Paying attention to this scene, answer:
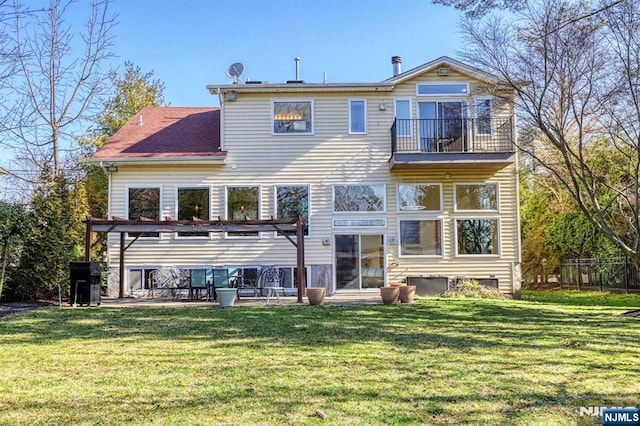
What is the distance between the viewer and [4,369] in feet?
16.7

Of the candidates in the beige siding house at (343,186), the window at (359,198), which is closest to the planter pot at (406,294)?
the beige siding house at (343,186)

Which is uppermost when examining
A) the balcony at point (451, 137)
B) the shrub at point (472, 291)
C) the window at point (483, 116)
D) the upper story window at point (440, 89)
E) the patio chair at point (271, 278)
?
the upper story window at point (440, 89)

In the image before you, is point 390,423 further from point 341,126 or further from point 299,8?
point 299,8

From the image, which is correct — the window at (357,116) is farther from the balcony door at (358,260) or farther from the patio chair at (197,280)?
the patio chair at (197,280)

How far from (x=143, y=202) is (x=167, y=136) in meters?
2.48

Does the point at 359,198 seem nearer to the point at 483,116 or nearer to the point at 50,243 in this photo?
the point at 483,116

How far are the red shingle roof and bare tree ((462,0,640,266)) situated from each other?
27.0 feet

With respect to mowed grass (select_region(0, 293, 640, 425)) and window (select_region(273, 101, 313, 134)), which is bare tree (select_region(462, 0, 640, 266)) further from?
window (select_region(273, 101, 313, 134))

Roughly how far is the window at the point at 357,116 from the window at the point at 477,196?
3392 millimetres

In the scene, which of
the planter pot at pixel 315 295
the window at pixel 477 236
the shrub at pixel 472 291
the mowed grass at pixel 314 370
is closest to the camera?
the mowed grass at pixel 314 370

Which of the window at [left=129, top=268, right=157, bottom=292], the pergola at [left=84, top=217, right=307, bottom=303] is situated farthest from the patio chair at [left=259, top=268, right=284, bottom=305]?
the window at [left=129, top=268, right=157, bottom=292]


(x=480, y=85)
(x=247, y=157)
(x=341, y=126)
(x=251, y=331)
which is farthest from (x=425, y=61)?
(x=251, y=331)

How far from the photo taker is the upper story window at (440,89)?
1526cm

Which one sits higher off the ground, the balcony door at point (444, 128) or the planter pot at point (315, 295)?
the balcony door at point (444, 128)
